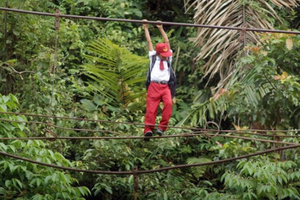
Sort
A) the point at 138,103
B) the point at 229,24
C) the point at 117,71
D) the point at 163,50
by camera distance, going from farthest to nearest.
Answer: the point at 229,24
the point at 117,71
the point at 138,103
the point at 163,50

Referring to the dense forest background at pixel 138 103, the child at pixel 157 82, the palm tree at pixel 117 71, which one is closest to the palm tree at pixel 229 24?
the dense forest background at pixel 138 103

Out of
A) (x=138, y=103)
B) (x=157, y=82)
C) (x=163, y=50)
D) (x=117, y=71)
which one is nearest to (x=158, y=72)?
(x=157, y=82)

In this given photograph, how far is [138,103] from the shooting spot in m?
9.17

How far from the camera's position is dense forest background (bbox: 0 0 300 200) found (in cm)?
782

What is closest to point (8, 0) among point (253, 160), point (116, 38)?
point (116, 38)

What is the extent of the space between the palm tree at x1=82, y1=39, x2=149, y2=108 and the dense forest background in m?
0.01

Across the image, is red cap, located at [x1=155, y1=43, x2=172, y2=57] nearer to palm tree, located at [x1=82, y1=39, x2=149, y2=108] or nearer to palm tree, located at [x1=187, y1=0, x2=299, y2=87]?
palm tree, located at [x1=82, y1=39, x2=149, y2=108]

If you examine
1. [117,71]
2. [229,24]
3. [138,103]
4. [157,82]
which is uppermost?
[229,24]

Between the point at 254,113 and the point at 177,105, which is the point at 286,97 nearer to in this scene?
the point at 254,113

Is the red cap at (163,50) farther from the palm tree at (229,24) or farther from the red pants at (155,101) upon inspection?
the palm tree at (229,24)

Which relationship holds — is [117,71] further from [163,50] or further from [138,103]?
[163,50]

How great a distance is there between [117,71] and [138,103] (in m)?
0.43

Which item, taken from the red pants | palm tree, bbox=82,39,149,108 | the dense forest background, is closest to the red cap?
the red pants

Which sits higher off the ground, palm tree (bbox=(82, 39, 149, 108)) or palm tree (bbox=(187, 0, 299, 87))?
palm tree (bbox=(187, 0, 299, 87))
